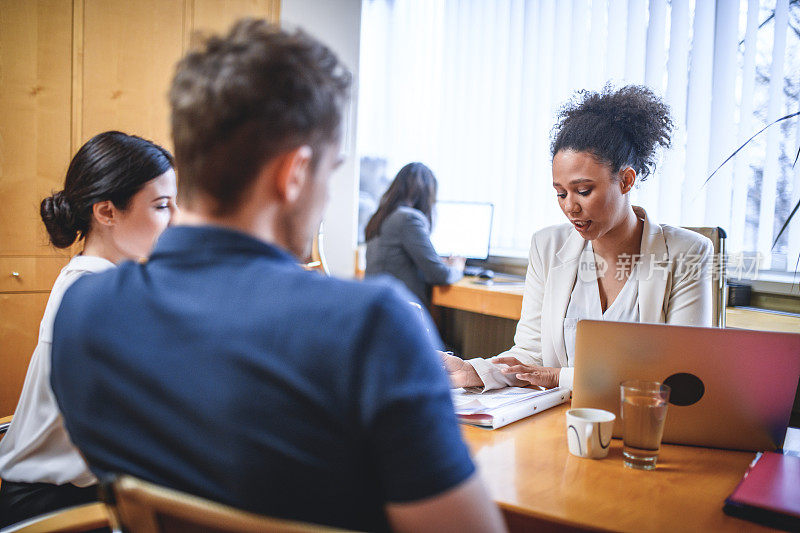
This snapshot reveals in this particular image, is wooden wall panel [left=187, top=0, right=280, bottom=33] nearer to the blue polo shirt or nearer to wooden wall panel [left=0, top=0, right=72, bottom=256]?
wooden wall panel [left=0, top=0, right=72, bottom=256]

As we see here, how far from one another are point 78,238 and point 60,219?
0.15m

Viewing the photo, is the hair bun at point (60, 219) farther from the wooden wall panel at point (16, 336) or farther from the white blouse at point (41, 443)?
the wooden wall panel at point (16, 336)

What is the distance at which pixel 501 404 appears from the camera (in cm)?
131

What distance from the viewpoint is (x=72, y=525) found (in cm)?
89

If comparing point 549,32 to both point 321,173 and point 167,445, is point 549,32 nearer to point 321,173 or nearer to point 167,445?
point 321,173

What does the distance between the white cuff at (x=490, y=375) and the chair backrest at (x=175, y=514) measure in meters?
0.88

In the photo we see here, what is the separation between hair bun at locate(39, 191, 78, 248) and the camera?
60.0 inches

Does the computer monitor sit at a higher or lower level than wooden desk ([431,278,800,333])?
higher

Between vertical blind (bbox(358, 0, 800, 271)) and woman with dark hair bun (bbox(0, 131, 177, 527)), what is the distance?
4.30 feet

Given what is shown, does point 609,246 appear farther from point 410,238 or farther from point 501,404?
point 410,238

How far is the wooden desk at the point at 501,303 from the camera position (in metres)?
2.32

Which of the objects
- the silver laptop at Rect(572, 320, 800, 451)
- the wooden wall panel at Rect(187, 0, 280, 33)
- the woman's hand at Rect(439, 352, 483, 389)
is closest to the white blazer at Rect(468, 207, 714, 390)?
the woman's hand at Rect(439, 352, 483, 389)

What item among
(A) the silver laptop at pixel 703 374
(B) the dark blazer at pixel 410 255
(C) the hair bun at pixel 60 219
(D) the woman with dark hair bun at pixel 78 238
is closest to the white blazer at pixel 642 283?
(A) the silver laptop at pixel 703 374

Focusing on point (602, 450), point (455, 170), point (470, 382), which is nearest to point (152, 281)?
point (602, 450)
